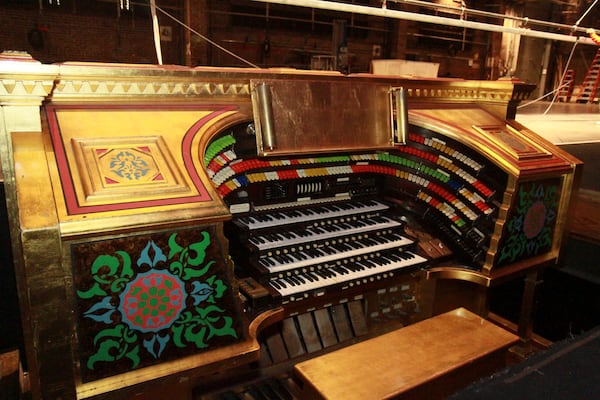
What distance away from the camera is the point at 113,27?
971 cm

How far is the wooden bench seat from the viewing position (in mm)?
1958

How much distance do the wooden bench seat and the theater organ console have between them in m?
0.37

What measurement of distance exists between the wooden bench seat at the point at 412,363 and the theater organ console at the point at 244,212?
0.37 metres

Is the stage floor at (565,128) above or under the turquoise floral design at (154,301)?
above

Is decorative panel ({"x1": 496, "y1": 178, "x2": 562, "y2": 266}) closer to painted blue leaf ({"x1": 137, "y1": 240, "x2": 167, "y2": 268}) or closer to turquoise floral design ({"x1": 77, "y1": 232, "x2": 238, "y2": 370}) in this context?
turquoise floral design ({"x1": 77, "y1": 232, "x2": 238, "y2": 370})

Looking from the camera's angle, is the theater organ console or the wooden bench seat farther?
the wooden bench seat

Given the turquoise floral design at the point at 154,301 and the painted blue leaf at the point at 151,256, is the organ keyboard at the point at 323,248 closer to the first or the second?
the turquoise floral design at the point at 154,301

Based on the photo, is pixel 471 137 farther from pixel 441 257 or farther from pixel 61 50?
pixel 61 50

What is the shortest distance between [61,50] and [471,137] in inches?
371

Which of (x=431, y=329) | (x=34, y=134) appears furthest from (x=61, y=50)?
(x=431, y=329)

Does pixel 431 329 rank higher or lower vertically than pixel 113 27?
lower

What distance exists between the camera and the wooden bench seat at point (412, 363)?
6.42ft

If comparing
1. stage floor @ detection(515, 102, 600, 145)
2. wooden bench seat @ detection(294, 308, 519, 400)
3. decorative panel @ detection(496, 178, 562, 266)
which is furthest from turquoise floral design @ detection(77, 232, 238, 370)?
stage floor @ detection(515, 102, 600, 145)

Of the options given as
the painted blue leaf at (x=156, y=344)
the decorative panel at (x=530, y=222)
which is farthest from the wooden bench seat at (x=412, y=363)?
→ the decorative panel at (x=530, y=222)
